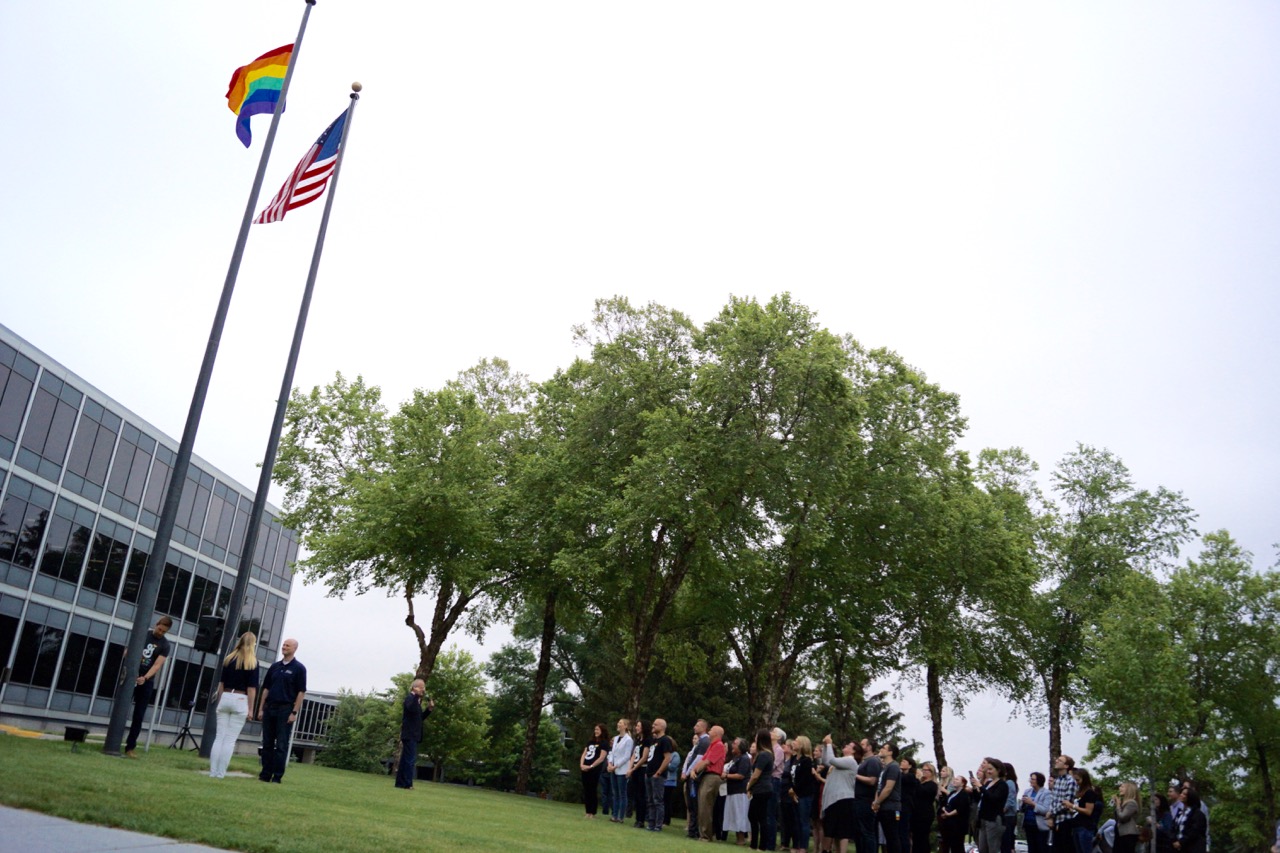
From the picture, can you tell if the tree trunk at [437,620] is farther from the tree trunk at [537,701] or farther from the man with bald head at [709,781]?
the man with bald head at [709,781]

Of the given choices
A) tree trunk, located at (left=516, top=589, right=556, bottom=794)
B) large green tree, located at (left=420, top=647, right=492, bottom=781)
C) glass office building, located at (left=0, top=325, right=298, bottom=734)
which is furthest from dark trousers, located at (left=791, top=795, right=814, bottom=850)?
large green tree, located at (left=420, top=647, right=492, bottom=781)

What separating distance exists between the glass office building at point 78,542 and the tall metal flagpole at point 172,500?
2410cm

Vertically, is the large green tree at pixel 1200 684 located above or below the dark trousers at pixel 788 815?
above

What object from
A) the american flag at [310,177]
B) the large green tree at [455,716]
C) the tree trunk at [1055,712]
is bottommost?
the large green tree at [455,716]

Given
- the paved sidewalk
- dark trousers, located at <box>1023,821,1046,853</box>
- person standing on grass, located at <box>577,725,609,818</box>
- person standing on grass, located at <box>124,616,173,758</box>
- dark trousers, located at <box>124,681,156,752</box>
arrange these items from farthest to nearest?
person standing on grass, located at <box>577,725,609,818</box>
dark trousers, located at <box>1023,821,1046,853</box>
dark trousers, located at <box>124,681,156,752</box>
person standing on grass, located at <box>124,616,173,758</box>
the paved sidewalk

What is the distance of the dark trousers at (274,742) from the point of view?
14000mm

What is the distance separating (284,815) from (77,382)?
37.7 m

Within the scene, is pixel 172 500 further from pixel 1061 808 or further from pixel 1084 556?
pixel 1084 556

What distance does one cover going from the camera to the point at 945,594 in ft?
124

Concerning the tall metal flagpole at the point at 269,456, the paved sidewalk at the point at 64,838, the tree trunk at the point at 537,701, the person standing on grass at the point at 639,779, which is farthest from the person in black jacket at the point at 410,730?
the tree trunk at the point at 537,701

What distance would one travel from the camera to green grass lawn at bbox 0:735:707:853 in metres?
7.39

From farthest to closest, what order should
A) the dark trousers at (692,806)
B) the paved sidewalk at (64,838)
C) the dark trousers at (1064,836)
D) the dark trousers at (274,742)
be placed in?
1. the dark trousers at (692,806)
2. the dark trousers at (1064,836)
3. the dark trousers at (274,742)
4. the paved sidewalk at (64,838)

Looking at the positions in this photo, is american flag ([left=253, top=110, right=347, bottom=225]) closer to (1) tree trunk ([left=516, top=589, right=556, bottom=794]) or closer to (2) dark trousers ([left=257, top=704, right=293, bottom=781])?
(2) dark trousers ([left=257, top=704, right=293, bottom=781])

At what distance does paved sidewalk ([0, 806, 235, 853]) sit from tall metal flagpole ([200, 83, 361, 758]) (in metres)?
8.63
